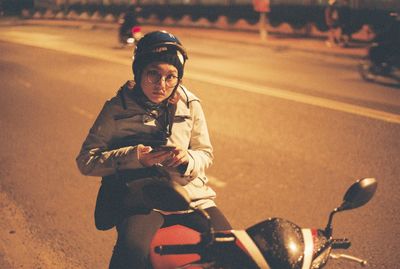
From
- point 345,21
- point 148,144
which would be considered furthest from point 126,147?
point 345,21

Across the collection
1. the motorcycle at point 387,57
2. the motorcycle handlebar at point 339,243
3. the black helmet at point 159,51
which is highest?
the black helmet at point 159,51

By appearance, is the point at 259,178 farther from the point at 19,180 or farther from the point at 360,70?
the point at 360,70

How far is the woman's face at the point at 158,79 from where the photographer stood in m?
2.51

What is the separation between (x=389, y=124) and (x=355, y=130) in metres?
0.72

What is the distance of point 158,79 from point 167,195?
96 cm

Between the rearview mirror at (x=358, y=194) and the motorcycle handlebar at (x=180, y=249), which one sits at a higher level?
the rearview mirror at (x=358, y=194)

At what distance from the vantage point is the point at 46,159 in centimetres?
617

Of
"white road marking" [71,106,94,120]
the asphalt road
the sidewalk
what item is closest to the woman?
the asphalt road

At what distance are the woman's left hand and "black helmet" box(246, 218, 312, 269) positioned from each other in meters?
0.62

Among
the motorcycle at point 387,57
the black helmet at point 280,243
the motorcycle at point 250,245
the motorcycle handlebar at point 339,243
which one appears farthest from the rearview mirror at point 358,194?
the motorcycle at point 387,57

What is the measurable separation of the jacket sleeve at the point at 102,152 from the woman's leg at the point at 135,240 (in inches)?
11.2

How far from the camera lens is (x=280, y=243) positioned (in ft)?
5.60

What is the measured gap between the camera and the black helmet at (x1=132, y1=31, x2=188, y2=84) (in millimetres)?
2391

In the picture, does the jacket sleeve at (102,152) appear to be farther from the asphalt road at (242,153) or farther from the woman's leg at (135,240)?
the asphalt road at (242,153)
